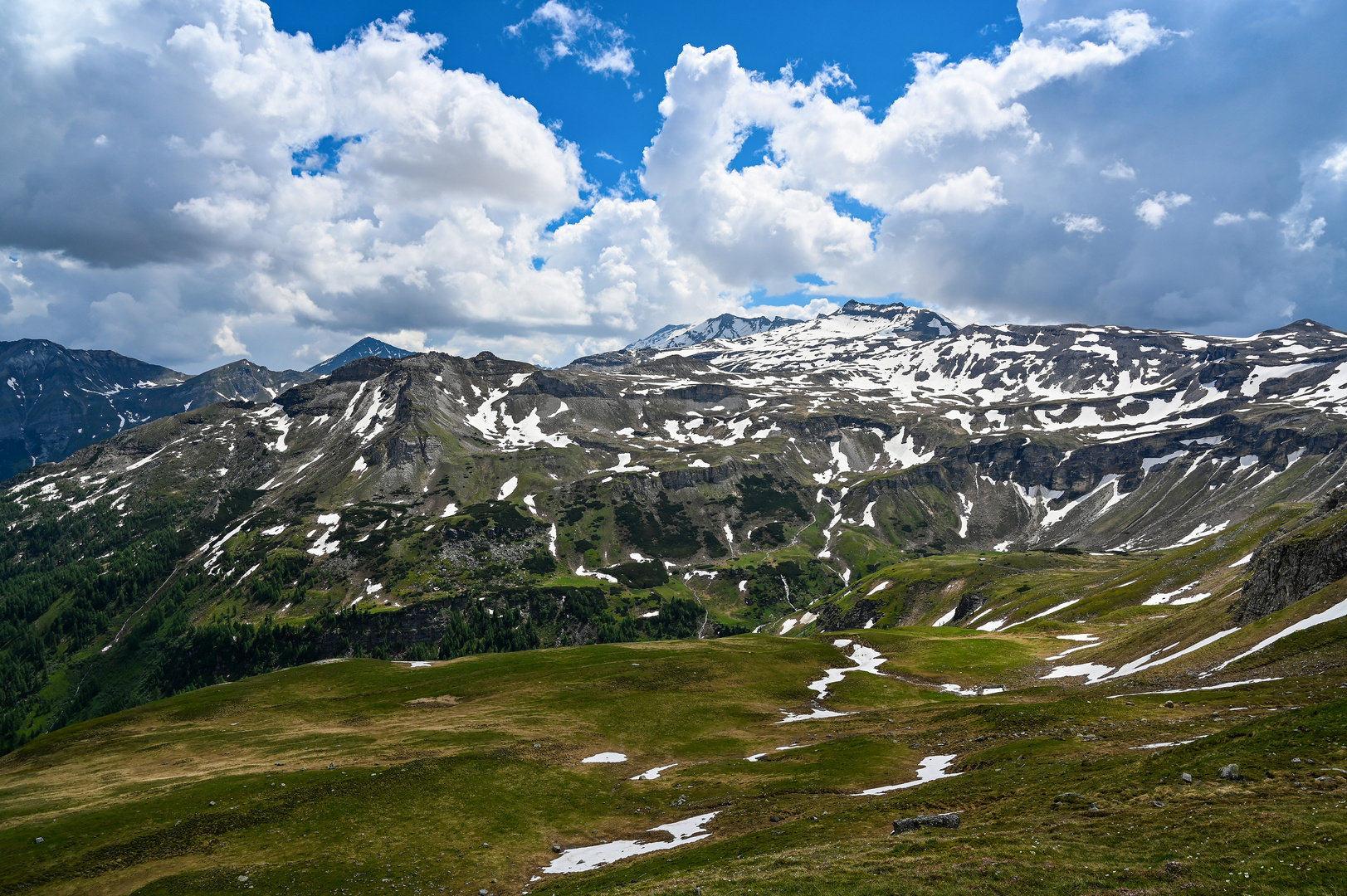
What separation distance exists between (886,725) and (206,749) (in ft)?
232

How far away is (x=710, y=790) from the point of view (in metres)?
48.2

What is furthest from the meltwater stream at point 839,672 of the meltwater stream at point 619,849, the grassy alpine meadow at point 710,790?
the meltwater stream at point 619,849

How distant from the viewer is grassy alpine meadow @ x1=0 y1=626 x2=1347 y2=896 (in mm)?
23672

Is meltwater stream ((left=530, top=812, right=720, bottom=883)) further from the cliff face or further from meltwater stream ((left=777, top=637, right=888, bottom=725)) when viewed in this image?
the cliff face

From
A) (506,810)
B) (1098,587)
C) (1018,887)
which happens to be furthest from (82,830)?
(1098,587)

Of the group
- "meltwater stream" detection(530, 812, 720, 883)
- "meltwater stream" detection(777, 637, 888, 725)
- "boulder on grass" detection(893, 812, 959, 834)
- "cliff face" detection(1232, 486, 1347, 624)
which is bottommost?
"meltwater stream" detection(777, 637, 888, 725)

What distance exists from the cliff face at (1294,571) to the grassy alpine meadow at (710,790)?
16.7 metres

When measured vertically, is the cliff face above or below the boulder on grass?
above

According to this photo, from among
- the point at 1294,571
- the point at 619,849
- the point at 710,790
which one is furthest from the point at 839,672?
the point at 619,849

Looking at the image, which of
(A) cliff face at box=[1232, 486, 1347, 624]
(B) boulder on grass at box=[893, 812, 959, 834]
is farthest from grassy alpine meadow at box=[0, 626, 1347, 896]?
(A) cliff face at box=[1232, 486, 1347, 624]

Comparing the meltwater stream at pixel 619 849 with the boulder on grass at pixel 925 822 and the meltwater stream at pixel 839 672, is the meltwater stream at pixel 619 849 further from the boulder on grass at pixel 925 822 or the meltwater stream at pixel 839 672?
the meltwater stream at pixel 839 672

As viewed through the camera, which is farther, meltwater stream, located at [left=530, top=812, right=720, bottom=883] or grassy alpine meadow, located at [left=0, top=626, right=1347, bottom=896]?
meltwater stream, located at [left=530, top=812, right=720, bottom=883]

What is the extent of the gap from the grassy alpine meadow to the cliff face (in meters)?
16.7

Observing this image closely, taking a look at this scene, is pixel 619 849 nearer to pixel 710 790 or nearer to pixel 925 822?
pixel 710 790
